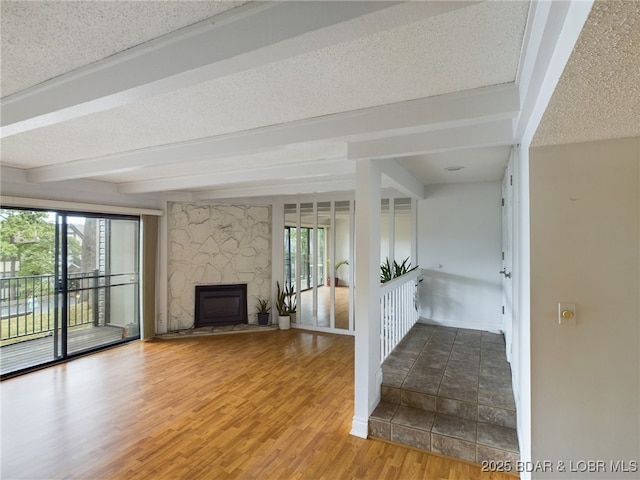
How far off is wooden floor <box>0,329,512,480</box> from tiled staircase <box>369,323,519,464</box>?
0.35 feet

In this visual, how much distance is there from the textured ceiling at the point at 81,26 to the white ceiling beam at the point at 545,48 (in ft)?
3.07

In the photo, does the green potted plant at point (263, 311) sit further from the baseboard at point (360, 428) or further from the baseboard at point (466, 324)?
the baseboard at point (360, 428)

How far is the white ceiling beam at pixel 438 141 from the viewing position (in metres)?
2.03

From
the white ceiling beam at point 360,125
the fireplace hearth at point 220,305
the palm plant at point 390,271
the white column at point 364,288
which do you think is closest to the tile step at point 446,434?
the white column at point 364,288

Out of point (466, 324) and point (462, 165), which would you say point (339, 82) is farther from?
point (466, 324)

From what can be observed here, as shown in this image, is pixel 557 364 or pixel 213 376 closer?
pixel 557 364

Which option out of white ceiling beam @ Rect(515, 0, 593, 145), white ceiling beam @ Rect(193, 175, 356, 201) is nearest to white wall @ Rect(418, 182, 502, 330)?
white ceiling beam @ Rect(193, 175, 356, 201)

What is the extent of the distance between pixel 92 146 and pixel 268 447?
2866 mm

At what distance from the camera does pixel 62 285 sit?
418cm

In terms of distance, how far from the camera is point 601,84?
97cm

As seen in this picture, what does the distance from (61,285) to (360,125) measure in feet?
14.7

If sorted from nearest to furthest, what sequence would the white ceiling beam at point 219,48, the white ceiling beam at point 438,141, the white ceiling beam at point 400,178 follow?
the white ceiling beam at point 219,48 < the white ceiling beam at point 438,141 < the white ceiling beam at point 400,178

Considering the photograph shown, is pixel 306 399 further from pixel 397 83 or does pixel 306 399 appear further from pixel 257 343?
pixel 397 83

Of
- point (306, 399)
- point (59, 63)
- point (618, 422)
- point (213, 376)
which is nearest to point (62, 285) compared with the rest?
point (213, 376)
